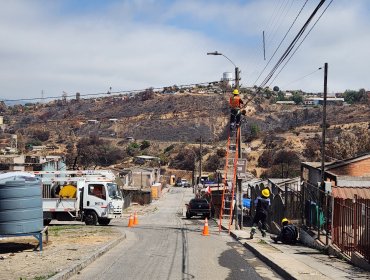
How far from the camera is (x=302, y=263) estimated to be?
1359cm

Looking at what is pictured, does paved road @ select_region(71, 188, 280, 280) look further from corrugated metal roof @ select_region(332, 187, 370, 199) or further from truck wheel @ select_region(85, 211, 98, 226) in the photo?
truck wheel @ select_region(85, 211, 98, 226)

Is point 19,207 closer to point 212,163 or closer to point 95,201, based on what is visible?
point 95,201

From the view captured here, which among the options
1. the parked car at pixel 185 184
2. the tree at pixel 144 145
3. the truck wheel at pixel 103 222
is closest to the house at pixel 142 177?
the parked car at pixel 185 184

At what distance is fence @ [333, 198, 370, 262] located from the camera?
516 inches

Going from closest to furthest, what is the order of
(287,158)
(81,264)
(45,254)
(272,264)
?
1. (81,264)
2. (272,264)
3. (45,254)
4. (287,158)

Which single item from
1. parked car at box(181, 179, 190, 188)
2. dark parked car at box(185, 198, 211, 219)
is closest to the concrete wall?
dark parked car at box(185, 198, 211, 219)

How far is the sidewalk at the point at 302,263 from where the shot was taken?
11812 millimetres

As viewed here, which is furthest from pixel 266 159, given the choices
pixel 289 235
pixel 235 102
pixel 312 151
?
pixel 289 235

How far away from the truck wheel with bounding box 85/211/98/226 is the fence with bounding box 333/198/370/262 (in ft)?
59.0

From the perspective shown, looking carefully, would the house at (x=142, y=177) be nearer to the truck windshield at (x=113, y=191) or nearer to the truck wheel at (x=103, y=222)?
the truck windshield at (x=113, y=191)

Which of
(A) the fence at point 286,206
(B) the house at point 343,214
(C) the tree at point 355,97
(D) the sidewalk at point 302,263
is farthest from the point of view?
(C) the tree at point 355,97

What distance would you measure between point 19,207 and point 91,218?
15104 millimetres

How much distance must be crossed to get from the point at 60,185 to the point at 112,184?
3.04 meters

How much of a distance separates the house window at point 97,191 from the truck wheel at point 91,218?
1.04 metres
